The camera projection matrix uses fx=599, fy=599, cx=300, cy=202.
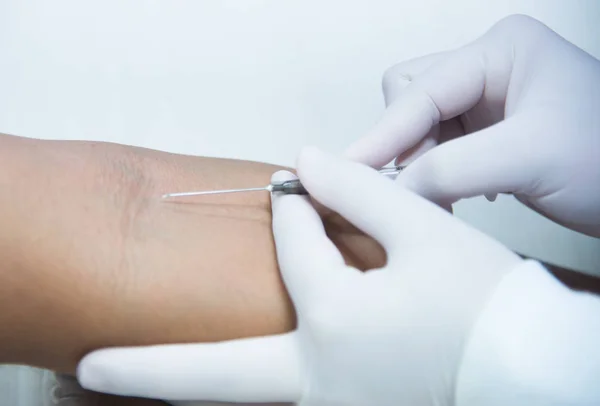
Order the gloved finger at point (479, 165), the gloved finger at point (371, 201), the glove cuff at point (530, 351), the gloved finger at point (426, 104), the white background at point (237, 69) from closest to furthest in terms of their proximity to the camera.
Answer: the glove cuff at point (530, 351)
the gloved finger at point (371, 201)
the gloved finger at point (479, 165)
the gloved finger at point (426, 104)
the white background at point (237, 69)

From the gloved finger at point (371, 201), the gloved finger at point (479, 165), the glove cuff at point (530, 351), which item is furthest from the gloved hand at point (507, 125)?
the glove cuff at point (530, 351)

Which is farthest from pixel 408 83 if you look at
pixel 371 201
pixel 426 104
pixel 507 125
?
pixel 371 201

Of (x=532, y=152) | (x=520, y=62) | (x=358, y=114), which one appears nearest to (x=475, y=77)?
(x=520, y=62)

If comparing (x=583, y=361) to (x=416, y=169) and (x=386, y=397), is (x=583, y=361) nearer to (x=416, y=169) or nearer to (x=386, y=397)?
(x=386, y=397)

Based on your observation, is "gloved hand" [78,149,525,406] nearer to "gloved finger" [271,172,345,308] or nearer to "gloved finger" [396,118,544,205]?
"gloved finger" [271,172,345,308]

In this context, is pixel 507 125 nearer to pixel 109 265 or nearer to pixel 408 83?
pixel 408 83

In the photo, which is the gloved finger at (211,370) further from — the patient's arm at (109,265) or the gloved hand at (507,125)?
the gloved hand at (507,125)

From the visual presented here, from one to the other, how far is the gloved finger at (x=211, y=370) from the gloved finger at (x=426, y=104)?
397 millimetres

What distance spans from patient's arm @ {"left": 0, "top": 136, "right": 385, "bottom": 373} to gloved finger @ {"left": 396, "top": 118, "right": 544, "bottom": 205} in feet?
0.50

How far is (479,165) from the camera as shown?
953 millimetres

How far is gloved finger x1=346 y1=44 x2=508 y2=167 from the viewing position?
1.08 m

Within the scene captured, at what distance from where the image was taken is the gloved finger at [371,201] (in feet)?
2.68

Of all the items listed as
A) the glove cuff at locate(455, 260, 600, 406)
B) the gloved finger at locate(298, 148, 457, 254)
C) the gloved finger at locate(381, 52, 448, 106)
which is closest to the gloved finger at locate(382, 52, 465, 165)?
the gloved finger at locate(381, 52, 448, 106)

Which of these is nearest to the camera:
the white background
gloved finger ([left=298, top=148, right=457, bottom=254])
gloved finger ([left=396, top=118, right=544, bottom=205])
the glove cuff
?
the glove cuff
